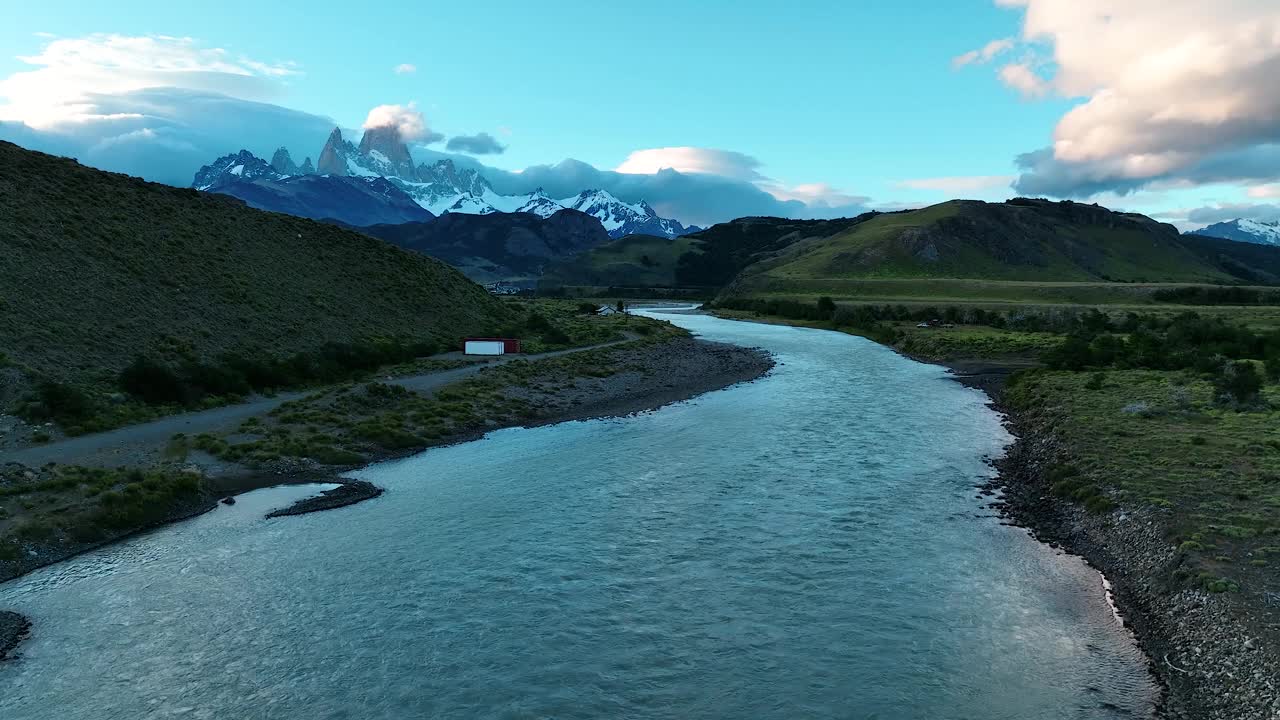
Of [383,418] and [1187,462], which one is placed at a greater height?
[1187,462]

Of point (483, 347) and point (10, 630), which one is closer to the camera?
point (10, 630)

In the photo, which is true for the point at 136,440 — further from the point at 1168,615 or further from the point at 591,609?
the point at 1168,615

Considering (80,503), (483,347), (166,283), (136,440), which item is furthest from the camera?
(483,347)

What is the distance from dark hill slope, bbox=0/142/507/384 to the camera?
4791cm

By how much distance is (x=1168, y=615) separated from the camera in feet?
63.5

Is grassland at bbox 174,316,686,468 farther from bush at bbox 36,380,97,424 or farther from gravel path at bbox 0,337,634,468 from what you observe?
bush at bbox 36,380,97,424

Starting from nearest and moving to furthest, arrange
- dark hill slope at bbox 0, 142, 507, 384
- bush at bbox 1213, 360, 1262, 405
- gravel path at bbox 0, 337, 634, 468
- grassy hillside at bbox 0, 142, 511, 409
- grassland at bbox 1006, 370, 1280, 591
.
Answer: grassland at bbox 1006, 370, 1280, 591, gravel path at bbox 0, 337, 634, 468, bush at bbox 1213, 360, 1262, 405, grassy hillside at bbox 0, 142, 511, 409, dark hill slope at bbox 0, 142, 507, 384

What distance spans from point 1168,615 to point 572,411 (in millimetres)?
40102

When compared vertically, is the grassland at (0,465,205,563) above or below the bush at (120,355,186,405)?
below

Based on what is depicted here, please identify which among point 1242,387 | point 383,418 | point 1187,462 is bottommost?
point 383,418

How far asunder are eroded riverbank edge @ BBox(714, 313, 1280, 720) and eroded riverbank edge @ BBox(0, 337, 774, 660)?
2767 centimetres

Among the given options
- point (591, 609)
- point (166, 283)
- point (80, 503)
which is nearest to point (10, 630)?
point (80, 503)

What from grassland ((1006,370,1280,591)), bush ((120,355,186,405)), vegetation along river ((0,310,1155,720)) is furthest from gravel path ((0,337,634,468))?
grassland ((1006,370,1280,591))

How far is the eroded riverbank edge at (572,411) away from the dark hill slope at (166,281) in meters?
18.0
